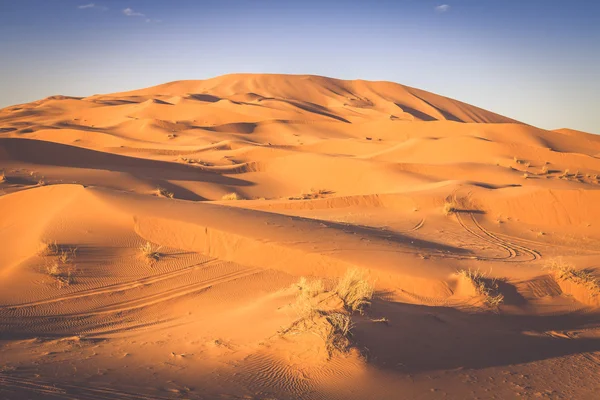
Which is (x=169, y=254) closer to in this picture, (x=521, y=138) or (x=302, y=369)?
(x=302, y=369)

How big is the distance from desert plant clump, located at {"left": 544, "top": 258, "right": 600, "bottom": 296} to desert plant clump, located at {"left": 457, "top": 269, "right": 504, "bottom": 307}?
145 centimetres

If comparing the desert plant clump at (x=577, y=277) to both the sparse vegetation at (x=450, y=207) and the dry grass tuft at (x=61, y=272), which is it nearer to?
the sparse vegetation at (x=450, y=207)

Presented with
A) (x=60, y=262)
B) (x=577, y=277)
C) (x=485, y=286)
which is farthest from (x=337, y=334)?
(x=577, y=277)

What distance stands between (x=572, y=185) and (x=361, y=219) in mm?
11677

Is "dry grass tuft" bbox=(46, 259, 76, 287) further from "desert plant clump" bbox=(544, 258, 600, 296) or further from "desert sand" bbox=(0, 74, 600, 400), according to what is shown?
"desert plant clump" bbox=(544, 258, 600, 296)

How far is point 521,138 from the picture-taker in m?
36.4

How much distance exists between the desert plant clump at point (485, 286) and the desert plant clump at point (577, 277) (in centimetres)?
145

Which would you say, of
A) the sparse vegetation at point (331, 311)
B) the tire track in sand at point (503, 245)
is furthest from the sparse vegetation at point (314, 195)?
the sparse vegetation at point (331, 311)

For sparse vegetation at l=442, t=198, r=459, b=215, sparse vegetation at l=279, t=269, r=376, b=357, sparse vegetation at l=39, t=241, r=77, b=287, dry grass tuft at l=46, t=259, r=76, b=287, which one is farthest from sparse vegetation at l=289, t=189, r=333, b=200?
sparse vegetation at l=279, t=269, r=376, b=357

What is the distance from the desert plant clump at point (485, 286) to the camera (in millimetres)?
7645

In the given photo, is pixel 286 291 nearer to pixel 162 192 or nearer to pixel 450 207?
pixel 450 207

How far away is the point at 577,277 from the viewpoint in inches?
340

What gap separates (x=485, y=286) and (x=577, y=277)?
2.04 metres

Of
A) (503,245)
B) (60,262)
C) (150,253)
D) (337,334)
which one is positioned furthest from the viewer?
(503,245)
